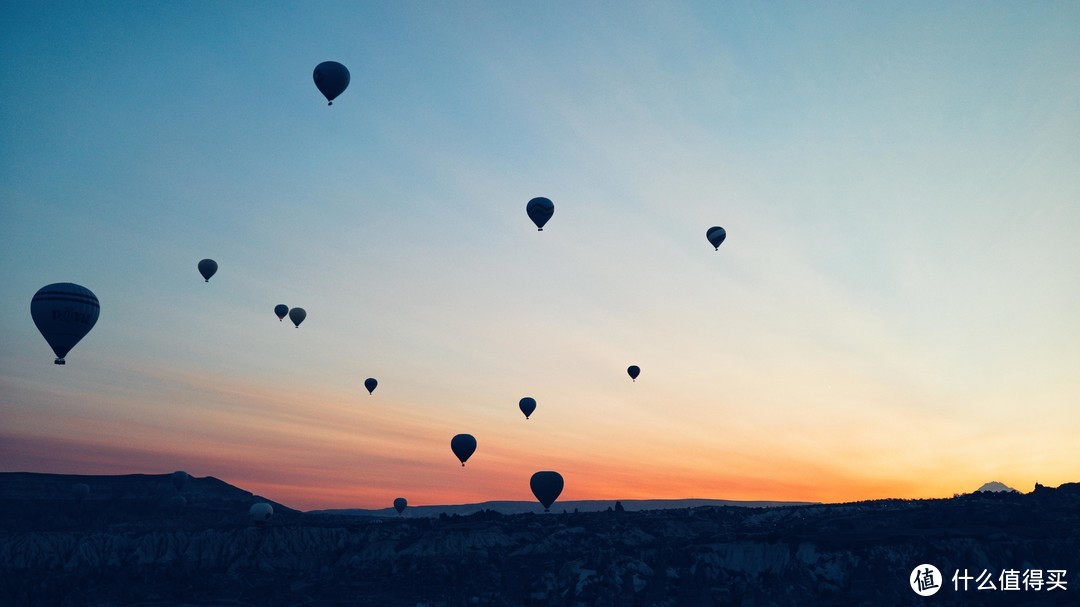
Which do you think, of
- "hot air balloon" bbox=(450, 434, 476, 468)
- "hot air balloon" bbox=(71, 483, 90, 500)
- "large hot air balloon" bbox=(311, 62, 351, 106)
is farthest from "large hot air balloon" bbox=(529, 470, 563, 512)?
"hot air balloon" bbox=(71, 483, 90, 500)

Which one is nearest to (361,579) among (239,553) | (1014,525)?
(239,553)

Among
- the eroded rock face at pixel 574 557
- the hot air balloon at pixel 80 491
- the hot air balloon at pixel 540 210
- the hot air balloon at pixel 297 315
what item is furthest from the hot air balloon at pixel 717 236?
Result: the hot air balloon at pixel 80 491

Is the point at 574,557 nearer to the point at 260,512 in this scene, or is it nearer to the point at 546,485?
the point at 546,485

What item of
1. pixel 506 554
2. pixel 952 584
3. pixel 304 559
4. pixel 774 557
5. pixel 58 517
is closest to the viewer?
pixel 952 584

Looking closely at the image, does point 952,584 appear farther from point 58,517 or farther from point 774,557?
point 58,517

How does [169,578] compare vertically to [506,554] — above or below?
below

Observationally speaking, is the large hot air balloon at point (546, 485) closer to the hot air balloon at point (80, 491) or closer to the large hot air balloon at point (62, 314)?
the large hot air balloon at point (62, 314)
